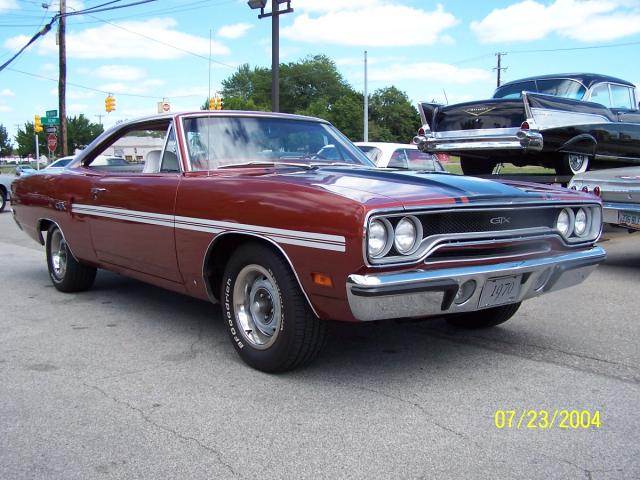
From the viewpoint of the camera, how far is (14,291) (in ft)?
20.1

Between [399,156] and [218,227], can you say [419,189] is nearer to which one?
[218,227]

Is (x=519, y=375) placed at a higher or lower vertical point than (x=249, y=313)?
lower

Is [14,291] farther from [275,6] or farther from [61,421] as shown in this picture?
[275,6]

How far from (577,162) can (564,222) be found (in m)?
5.72

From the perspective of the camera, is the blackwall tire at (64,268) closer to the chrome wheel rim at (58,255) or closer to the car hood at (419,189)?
the chrome wheel rim at (58,255)

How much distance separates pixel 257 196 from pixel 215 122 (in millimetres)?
1191

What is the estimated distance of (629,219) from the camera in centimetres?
692

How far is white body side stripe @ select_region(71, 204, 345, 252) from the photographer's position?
3164 millimetres

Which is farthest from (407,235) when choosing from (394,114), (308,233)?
(394,114)

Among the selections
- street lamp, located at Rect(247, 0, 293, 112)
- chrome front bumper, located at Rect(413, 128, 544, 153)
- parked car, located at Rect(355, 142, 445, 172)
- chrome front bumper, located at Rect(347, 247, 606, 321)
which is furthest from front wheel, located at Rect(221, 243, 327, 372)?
street lamp, located at Rect(247, 0, 293, 112)

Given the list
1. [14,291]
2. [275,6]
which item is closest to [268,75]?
[275,6]

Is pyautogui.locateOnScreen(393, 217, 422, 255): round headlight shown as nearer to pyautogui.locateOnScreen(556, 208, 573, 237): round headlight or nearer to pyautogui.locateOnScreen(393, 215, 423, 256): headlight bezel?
pyautogui.locateOnScreen(393, 215, 423, 256): headlight bezel

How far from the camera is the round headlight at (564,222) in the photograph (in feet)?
12.9

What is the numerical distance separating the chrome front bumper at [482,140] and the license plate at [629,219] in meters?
1.77
